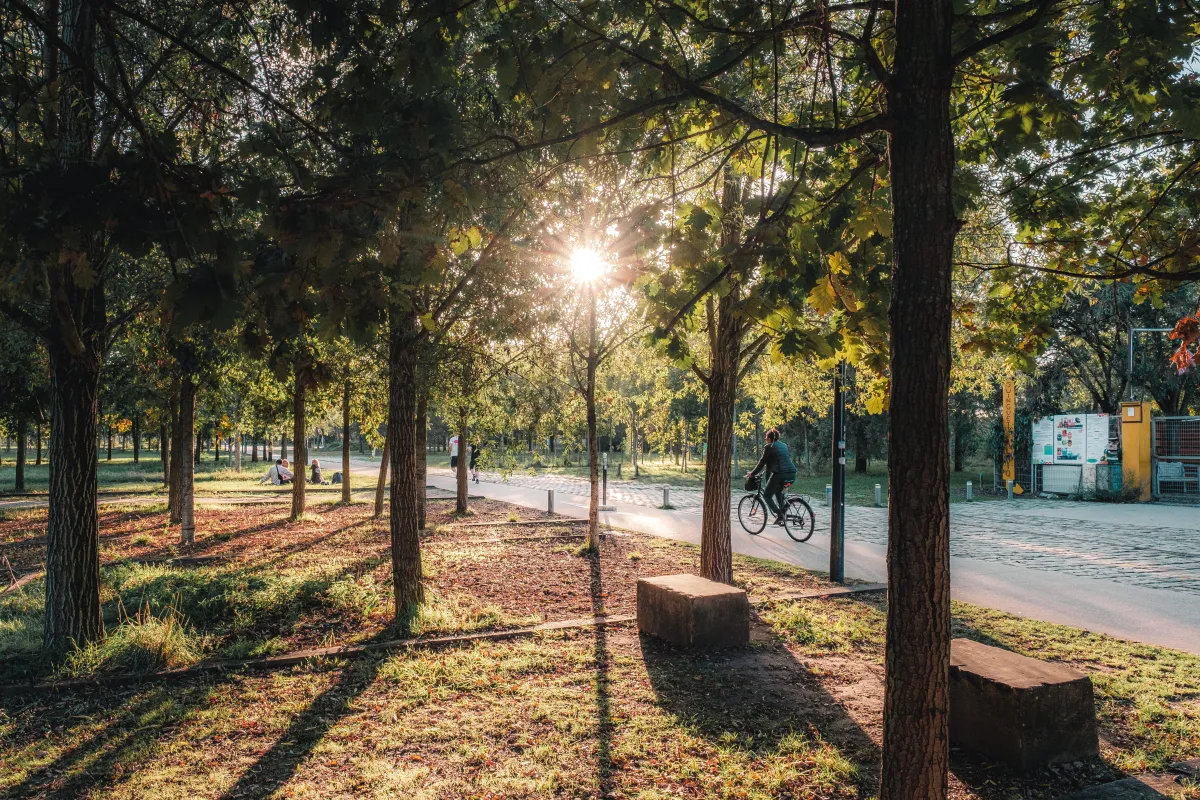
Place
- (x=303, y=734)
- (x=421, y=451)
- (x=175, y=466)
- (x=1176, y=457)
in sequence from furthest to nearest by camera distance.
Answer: (x=1176, y=457) → (x=175, y=466) → (x=421, y=451) → (x=303, y=734)

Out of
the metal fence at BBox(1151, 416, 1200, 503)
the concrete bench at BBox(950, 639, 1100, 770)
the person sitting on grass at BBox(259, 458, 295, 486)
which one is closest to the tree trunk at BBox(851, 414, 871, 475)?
the metal fence at BBox(1151, 416, 1200, 503)

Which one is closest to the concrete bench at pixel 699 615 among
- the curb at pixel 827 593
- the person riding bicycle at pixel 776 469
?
the curb at pixel 827 593

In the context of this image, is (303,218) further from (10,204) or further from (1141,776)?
(1141,776)

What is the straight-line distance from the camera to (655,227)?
4207 millimetres

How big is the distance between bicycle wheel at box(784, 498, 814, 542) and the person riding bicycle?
0.25m

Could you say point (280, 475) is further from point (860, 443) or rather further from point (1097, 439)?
point (860, 443)

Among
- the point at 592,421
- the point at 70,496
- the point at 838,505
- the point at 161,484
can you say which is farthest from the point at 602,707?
the point at 161,484

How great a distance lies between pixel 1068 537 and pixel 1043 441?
38.5ft

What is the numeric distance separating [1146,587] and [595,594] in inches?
284

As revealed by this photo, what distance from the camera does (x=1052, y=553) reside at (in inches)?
492

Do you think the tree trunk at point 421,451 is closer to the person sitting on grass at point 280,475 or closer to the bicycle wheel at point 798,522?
the bicycle wheel at point 798,522

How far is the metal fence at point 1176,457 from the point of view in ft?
72.2

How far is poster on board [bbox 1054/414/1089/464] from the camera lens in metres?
23.7

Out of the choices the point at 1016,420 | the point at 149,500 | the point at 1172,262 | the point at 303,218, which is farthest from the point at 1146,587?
the point at 149,500
